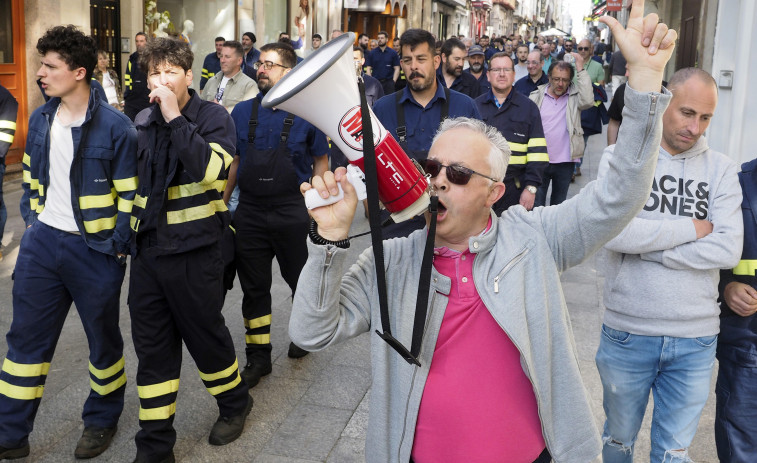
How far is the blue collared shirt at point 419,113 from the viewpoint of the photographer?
4734 mm

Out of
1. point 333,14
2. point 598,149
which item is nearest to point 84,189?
point 598,149

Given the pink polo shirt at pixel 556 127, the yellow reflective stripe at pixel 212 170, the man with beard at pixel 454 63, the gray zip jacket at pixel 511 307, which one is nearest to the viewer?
the gray zip jacket at pixel 511 307

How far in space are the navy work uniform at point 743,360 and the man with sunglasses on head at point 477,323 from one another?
1.20 meters

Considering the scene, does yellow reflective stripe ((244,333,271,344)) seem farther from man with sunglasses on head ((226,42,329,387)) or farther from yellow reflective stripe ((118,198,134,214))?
yellow reflective stripe ((118,198,134,214))

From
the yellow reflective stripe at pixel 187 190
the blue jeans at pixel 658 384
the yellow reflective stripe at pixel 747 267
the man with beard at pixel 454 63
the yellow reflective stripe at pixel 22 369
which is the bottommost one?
the yellow reflective stripe at pixel 22 369

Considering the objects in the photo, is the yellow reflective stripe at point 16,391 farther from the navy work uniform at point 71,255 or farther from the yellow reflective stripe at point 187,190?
the yellow reflective stripe at point 187,190

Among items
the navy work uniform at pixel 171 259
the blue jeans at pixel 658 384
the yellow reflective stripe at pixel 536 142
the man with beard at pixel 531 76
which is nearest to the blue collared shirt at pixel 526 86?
the man with beard at pixel 531 76

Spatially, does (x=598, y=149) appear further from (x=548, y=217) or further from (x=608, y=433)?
(x=548, y=217)

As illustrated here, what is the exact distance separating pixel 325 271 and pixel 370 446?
22.7 inches

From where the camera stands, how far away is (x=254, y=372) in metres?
4.97

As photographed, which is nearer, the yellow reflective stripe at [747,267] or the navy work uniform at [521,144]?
the yellow reflective stripe at [747,267]

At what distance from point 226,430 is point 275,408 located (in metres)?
0.46

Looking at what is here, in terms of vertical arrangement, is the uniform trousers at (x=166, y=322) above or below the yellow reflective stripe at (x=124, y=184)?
below

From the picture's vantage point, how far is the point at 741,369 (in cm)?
323
